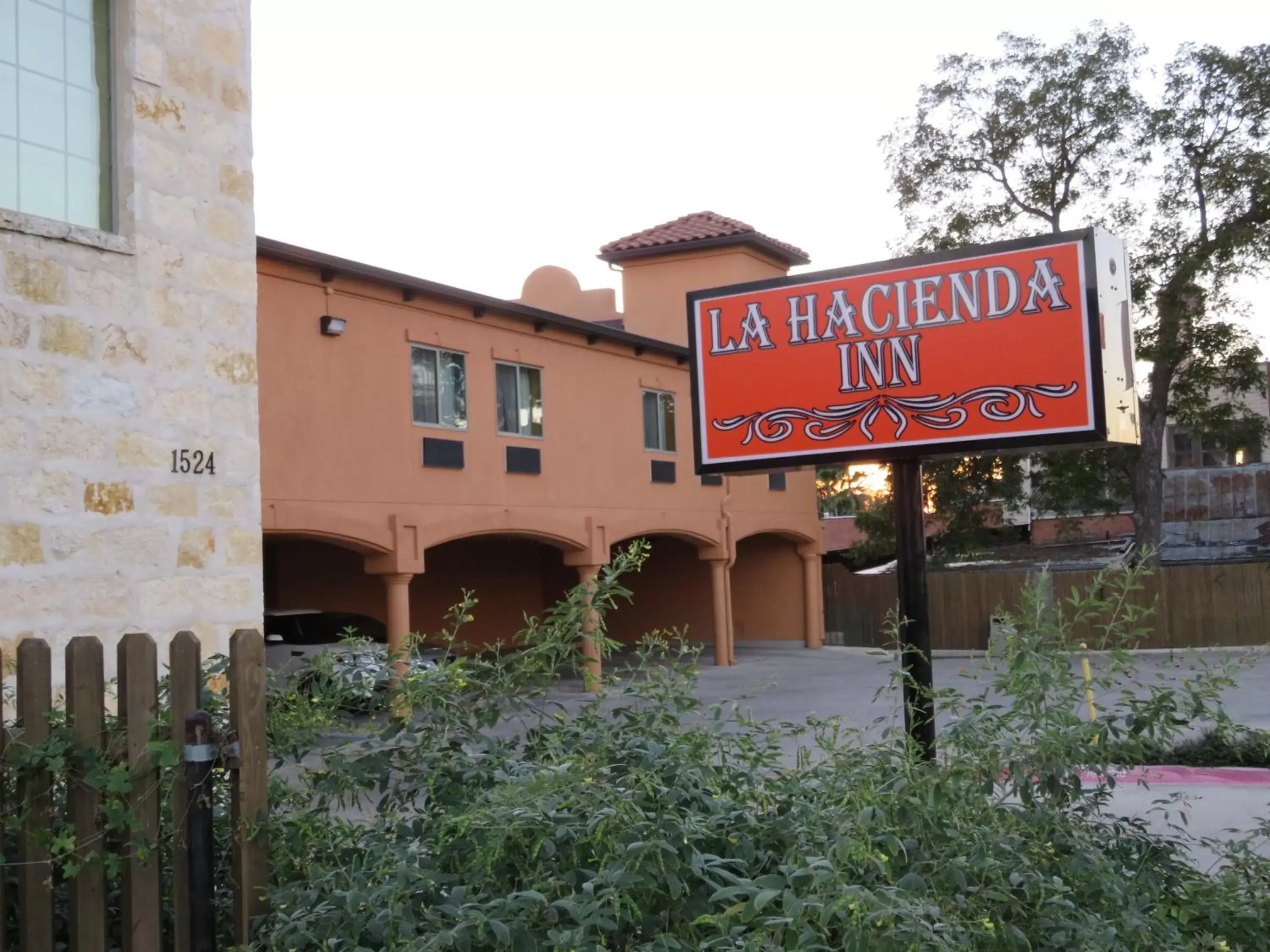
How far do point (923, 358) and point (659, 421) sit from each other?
18360 mm

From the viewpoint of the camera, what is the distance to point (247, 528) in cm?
795

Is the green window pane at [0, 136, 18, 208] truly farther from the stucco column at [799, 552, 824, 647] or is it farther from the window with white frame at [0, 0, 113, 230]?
the stucco column at [799, 552, 824, 647]

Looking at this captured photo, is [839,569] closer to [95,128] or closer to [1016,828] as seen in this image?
[95,128]

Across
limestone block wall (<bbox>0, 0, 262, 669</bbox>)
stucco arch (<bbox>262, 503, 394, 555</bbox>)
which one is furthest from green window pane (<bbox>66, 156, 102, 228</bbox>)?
stucco arch (<bbox>262, 503, 394, 555</bbox>)

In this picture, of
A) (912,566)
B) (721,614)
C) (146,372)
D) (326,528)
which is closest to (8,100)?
(146,372)

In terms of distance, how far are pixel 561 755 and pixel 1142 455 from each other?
103 feet

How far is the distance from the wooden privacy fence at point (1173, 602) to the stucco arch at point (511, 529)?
33.9 ft

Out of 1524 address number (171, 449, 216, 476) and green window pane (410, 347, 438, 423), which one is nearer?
1524 address number (171, 449, 216, 476)

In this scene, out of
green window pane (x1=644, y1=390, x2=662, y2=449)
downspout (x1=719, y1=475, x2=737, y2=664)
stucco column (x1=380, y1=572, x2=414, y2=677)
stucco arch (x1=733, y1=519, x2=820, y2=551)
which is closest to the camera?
stucco column (x1=380, y1=572, x2=414, y2=677)

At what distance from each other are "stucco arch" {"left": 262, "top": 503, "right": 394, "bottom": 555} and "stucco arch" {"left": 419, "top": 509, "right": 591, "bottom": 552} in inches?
34.9

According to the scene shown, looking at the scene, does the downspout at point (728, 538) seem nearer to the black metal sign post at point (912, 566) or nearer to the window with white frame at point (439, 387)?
the window with white frame at point (439, 387)

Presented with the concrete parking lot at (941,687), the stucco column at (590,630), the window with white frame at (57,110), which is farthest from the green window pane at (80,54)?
the concrete parking lot at (941,687)

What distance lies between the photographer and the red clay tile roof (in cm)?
2994

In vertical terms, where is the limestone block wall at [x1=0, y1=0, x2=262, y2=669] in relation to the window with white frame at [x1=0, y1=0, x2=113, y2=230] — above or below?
below
